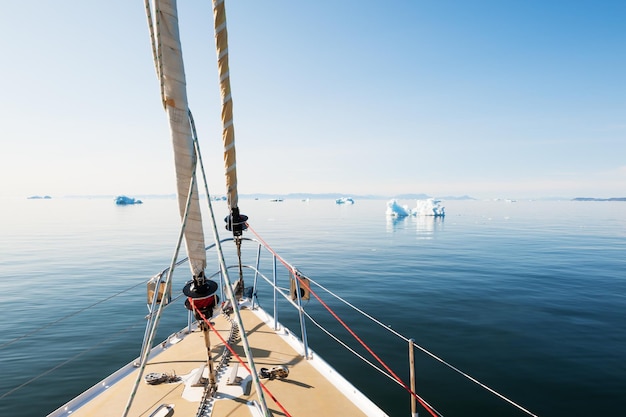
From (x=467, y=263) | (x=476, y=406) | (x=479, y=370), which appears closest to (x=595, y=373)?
(x=479, y=370)

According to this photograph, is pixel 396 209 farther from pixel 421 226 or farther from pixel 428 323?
pixel 428 323

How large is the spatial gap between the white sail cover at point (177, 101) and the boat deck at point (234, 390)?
9.24 ft

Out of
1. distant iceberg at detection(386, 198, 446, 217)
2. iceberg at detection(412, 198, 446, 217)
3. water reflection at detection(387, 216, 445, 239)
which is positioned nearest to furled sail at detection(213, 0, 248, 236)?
water reflection at detection(387, 216, 445, 239)

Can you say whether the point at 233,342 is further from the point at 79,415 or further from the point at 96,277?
the point at 96,277

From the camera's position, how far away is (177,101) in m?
2.89

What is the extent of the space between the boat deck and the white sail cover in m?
2.82

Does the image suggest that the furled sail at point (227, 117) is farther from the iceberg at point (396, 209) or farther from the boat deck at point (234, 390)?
the iceberg at point (396, 209)

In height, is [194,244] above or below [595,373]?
above

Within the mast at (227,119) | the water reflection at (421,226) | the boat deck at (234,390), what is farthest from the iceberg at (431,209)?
the mast at (227,119)

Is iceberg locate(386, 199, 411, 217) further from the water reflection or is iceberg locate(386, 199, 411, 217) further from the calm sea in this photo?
the calm sea

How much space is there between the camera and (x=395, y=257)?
23.8 metres

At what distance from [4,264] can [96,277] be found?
1024 centimetres

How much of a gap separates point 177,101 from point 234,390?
173 inches

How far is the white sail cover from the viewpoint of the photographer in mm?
2717
